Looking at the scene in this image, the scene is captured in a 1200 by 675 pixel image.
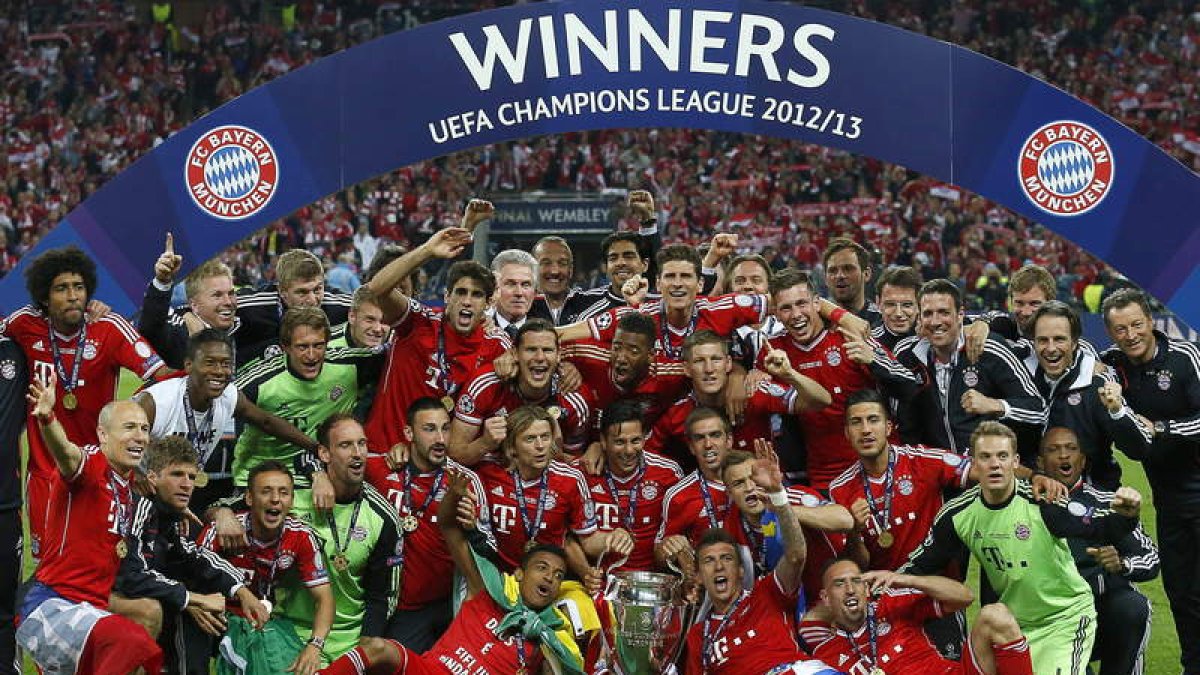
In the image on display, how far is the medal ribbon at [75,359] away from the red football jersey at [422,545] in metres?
1.48

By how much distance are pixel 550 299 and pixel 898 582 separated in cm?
275

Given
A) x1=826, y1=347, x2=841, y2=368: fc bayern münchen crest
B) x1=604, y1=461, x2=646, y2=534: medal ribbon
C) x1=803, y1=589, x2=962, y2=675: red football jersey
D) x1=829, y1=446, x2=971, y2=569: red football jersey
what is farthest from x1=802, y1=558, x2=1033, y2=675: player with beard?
x1=826, y1=347, x2=841, y2=368: fc bayern münchen crest

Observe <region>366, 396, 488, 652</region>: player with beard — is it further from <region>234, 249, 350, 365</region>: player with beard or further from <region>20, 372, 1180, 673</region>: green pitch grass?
<region>20, 372, 1180, 673</region>: green pitch grass

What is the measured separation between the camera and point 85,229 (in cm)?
829

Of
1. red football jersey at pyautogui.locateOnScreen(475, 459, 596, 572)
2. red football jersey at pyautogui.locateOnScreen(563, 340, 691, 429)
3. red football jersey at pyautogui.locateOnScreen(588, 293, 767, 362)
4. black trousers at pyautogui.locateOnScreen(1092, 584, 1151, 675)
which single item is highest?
red football jersey at pyautogui.locateOnScreen(588, 293, 767, 362)

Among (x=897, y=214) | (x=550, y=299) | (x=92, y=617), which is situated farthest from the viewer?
(x=897, y=214)

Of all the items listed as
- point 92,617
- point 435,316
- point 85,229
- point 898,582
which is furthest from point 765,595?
point 85,229

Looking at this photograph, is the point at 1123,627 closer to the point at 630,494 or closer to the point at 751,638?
the point at 751,638

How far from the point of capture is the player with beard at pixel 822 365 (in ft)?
25.2

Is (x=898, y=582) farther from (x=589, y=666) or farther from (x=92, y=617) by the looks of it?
(x=92, y=617)

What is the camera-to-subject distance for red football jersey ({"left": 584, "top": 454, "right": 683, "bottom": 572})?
24.7ft

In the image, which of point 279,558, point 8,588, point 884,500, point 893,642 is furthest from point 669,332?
point 8,588

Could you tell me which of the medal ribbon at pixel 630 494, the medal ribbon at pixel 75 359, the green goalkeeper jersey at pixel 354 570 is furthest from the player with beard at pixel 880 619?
the medal ribbon at pixel 75 359

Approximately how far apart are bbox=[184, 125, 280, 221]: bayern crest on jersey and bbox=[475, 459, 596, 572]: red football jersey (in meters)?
2.03
